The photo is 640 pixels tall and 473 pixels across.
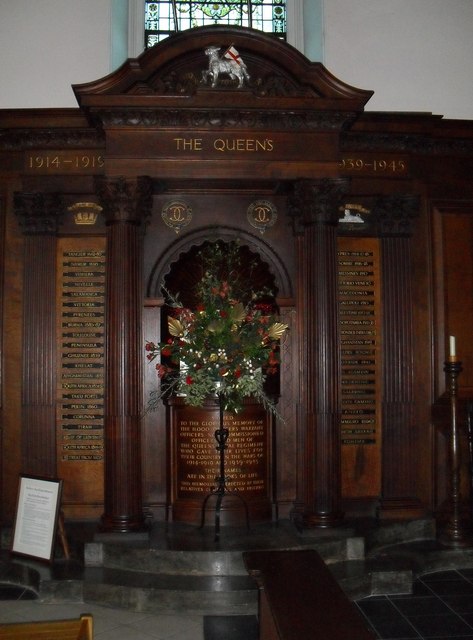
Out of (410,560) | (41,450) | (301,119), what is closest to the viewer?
(410,560)

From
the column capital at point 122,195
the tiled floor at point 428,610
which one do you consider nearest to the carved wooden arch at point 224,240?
the column capital at point 122,195

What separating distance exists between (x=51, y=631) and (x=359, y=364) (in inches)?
184

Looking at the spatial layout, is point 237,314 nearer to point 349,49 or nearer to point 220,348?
point 220,348

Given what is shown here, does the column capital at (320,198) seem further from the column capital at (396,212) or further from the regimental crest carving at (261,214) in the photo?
the column capital at (396,212)

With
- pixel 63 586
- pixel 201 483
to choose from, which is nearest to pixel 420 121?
pixel 201 483

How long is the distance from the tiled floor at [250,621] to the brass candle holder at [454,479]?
2.28 feet

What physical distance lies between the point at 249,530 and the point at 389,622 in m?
1.66

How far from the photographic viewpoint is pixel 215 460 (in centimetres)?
682

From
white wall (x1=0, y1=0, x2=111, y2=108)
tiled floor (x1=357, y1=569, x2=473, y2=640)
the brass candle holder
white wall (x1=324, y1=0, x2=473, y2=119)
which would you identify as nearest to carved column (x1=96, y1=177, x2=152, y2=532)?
white wall (x1=0, y1=0, x2=111, y2=108)

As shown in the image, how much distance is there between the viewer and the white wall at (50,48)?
25.2 feet

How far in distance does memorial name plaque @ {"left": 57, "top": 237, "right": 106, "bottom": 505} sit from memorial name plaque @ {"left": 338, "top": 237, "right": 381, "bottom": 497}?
243 cm

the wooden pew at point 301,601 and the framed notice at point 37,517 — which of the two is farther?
the framed notice at point 37,517

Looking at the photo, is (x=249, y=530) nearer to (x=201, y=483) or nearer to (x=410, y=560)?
(x=201, y=483)

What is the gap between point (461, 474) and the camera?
734 cm
